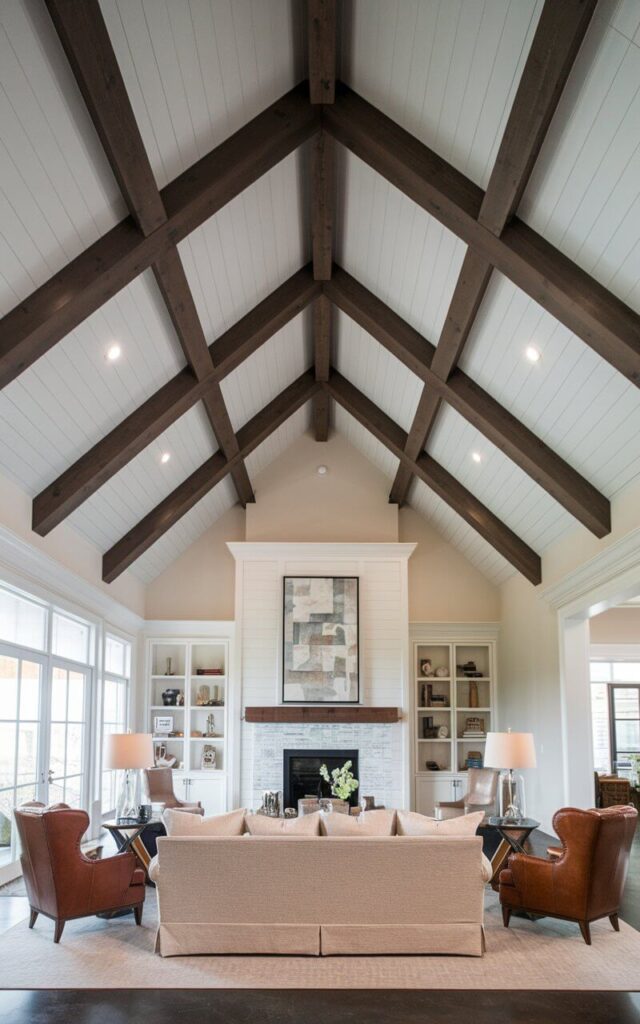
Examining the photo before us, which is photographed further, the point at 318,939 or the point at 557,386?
the point at 557,386

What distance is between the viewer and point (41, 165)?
199 inches

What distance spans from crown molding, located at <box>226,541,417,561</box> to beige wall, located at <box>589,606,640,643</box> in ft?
12.9

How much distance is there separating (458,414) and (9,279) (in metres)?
4.66

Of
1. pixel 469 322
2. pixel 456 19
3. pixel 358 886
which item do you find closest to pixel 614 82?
pixel 456 19

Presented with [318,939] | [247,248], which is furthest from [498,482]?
[318,939]

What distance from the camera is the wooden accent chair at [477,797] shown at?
34.3ft

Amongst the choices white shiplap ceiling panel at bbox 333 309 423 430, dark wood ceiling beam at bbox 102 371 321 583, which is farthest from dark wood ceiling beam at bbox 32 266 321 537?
dark wood ceiling beam at bbox 102 371 321 583

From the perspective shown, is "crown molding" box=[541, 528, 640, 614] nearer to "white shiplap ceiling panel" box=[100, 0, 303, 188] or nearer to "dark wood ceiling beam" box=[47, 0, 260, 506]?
"dark wood ceiling beam" box=[47, 0, 260, 506]

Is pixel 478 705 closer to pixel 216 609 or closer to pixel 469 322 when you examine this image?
pixel 216 609

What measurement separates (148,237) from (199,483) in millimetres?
4567

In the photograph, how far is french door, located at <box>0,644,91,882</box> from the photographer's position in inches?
291

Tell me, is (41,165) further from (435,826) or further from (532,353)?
(435,826)

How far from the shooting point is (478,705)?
1233 cm

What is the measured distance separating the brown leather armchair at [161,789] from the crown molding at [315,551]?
272 centimetres
